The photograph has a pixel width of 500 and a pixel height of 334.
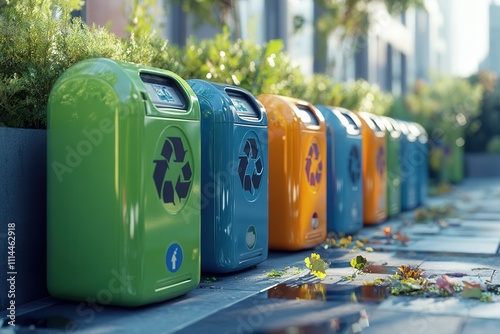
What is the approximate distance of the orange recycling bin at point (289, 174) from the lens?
671 centimetres

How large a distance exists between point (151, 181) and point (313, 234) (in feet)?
9.53

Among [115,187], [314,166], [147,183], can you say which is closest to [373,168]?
[314,166]

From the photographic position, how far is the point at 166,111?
4641 millimetres

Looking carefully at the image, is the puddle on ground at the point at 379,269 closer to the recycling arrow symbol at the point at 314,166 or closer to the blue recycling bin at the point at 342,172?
the recycling arrow symbol at the point at 314,166

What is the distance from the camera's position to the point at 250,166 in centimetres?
586

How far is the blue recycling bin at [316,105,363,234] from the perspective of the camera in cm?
789

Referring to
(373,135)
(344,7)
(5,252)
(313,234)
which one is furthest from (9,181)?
(344,7)

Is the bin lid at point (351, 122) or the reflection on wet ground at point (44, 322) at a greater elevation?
the bin lid at point (351, 122)

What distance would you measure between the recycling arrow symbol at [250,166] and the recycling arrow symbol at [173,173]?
0.90 meters

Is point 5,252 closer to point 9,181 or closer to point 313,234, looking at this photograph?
point 9,181

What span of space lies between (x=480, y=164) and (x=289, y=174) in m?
Answer: 19.2

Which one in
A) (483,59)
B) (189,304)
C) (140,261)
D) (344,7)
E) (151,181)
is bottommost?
(189,304)

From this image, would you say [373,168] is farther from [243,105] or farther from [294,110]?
[243,105]

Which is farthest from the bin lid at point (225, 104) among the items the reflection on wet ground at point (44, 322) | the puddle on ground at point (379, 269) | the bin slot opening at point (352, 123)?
the bin slot opening at point (352, 123)
